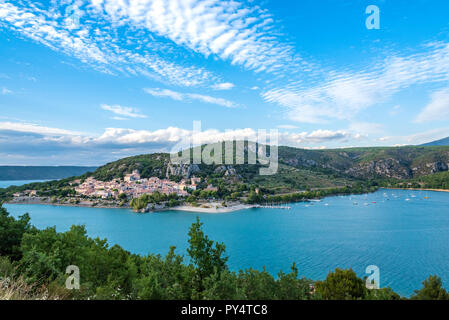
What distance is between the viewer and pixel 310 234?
19.8 meters

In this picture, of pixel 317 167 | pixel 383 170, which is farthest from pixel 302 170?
pixel 383 170

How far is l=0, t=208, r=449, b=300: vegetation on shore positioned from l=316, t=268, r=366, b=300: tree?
0.02 m

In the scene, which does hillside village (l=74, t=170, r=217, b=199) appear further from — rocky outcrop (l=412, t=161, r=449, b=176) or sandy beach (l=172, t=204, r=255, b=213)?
rocky outcrop (l=412, t=161, r=449, b=176)

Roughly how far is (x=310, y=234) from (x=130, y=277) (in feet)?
55.8

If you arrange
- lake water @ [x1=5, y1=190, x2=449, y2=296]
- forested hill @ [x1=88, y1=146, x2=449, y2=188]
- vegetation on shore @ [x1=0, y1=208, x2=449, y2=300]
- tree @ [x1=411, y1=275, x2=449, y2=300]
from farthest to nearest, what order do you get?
1. forested hill @ [x1=88, y1=146, x2=449, y2=188]
2. lake water @ [x1=5, y1=190, x2=449, y2=296]
3. tree @ [x1=411, y1=275, x2=449, y2=300]
4. vegetation on shore @ [x1=0, y1=208, x2=449, y2=300]

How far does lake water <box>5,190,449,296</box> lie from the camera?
13461 mm

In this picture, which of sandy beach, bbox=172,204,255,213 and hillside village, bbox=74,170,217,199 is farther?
hillside village, bbox=74,170,217,199

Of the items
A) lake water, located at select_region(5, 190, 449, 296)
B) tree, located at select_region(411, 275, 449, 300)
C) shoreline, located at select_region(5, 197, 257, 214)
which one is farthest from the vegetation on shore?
shoreline, located at select_region(5, 197, 257, 214)

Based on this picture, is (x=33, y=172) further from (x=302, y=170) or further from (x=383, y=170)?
(x=383, y=170)

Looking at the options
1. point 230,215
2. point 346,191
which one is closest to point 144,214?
point 230,215

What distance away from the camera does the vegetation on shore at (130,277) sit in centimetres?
343

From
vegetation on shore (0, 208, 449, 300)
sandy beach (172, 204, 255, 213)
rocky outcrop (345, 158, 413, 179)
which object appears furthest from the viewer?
rocky outcrop (345, 158, 413, 179)

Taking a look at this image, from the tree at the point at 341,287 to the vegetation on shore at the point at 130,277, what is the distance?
2 centimetres

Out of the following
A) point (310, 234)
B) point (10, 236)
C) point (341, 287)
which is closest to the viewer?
point (10, 236)
